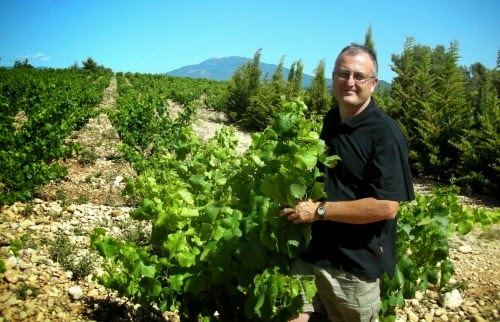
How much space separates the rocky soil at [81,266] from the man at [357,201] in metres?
1.81

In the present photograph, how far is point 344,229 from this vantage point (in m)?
2.04

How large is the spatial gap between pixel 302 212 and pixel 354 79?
79 centimetres

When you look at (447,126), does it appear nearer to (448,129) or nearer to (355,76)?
(448,129)

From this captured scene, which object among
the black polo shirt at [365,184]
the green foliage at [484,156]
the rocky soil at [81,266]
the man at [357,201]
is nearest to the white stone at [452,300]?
the rocky soil at [81,266]

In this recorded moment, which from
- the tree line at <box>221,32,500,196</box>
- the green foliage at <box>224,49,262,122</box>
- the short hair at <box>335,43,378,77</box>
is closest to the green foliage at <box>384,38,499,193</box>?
the tree line at <box>221,32,500,196</box>

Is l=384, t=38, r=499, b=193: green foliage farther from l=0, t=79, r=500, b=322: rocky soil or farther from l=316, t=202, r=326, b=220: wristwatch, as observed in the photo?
l=316, t=202, r=326, b=220: wristwatch

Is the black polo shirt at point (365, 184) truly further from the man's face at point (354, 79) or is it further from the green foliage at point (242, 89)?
the green foliage at point (242, 89)

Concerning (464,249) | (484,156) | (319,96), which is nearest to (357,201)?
(464,249)

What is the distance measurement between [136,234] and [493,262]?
4649 millimetres

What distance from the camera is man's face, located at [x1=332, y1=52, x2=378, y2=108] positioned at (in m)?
2.07

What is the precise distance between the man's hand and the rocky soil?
5.53 feet

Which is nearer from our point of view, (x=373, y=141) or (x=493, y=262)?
(x=373, y=141)

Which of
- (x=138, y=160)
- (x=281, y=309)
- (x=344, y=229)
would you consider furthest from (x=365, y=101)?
(x=138, y=160)

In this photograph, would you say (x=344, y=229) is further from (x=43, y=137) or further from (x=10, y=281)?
(x=43, y=137)
